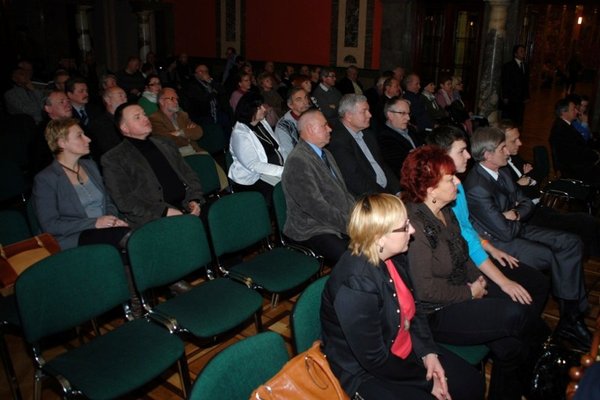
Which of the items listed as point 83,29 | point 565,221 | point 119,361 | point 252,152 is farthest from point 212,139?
point 83,29

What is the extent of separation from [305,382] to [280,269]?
A: 1.38 metres

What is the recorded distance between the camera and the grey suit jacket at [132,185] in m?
3.46

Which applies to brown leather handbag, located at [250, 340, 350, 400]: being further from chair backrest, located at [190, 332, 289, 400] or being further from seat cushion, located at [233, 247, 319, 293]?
seat cushion, located at [233, 247, 319, 293]

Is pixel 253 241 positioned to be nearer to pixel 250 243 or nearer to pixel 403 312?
pixel 250 243

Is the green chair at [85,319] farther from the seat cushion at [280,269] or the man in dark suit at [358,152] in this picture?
the man in dark suit at [358,152]

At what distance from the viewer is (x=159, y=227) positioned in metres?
2.83

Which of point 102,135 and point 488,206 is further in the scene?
point 102,135

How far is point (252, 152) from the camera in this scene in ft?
14.4

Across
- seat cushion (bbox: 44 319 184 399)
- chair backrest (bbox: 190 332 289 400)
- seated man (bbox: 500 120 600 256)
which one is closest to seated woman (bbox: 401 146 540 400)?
chair backrest (bbox: 190 332 289 400)

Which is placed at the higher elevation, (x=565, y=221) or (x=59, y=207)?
(x=59, y=207)

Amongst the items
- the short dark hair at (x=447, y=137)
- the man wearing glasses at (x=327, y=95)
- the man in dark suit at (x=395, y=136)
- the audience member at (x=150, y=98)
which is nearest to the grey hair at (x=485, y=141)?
the short dark hair at (x=447, y=137)

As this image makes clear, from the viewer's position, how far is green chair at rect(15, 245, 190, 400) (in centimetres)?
214

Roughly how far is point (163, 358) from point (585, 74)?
24.1m

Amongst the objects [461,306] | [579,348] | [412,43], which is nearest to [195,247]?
[461,306]
